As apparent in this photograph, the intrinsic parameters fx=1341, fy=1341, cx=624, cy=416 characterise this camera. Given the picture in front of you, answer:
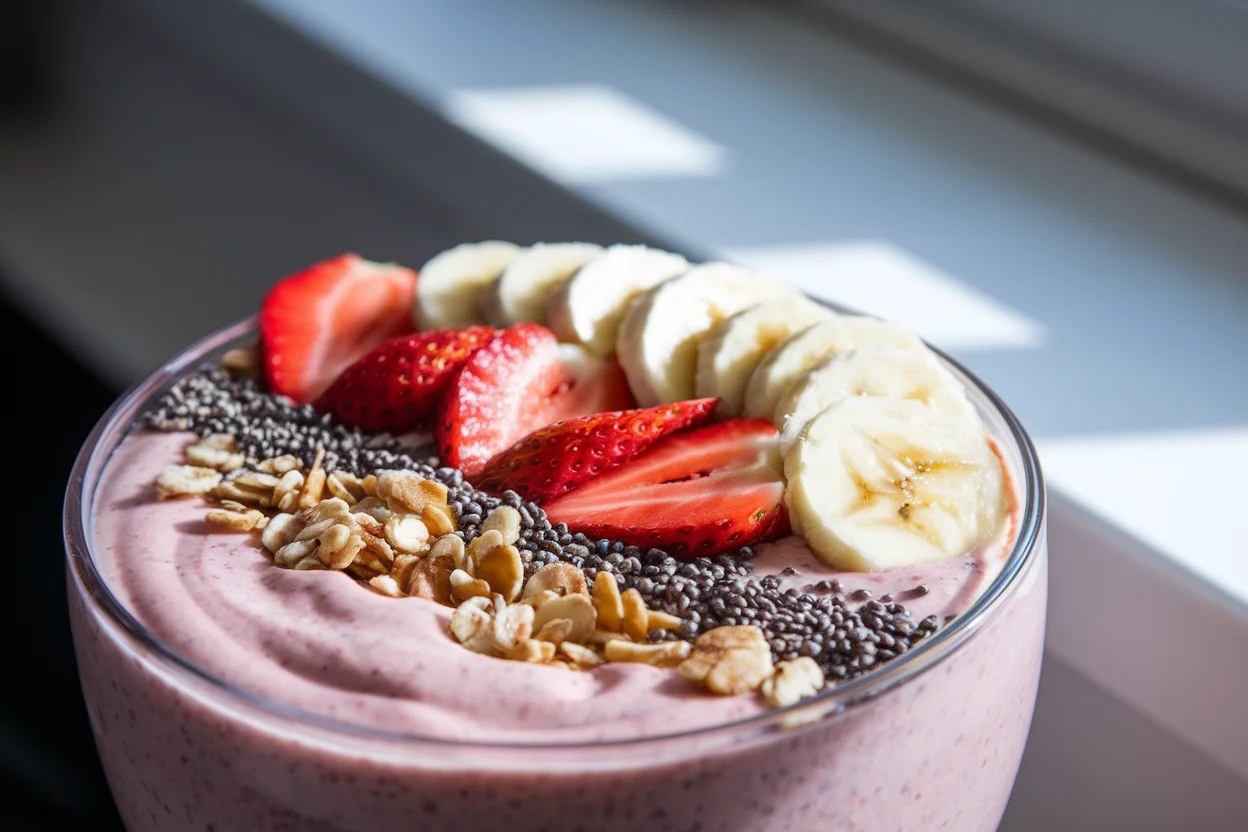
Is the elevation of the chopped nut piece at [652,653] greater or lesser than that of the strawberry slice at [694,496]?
lesser

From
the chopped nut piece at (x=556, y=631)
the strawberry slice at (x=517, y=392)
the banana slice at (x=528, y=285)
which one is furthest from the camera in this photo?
the banana slice at (x=528, y=285)

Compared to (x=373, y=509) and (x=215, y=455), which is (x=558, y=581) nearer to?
(x=373, y=509)

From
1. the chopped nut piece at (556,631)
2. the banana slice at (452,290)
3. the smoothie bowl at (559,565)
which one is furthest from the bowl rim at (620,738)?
the banana slice at (452,290)

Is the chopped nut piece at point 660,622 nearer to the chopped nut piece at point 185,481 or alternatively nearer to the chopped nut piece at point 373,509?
the chopped nut piece at point 373,509

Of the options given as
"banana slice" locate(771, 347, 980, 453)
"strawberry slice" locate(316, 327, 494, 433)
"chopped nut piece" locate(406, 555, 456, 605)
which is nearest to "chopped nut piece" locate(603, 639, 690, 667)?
"chopped nut piece" locate(406, 555, 456, 605)

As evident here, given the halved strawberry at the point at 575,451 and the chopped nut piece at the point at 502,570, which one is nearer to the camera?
the chopped nut piece at the point at 502,570

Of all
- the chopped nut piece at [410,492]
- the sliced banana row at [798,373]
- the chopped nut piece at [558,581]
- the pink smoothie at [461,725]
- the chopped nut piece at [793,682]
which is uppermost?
the sliced banana row at [798,373]

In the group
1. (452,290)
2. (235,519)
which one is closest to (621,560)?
(235,519)

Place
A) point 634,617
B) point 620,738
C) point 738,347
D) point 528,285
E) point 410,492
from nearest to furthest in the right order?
point 620,738 → point 634,617 → point 410,492 → point 738,347 → point 528,285
